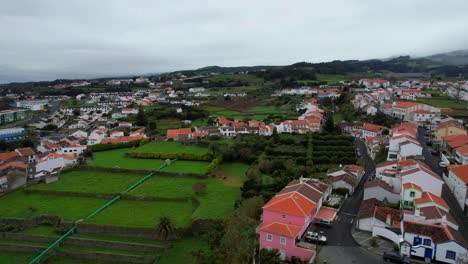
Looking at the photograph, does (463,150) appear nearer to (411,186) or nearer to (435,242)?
(411,186)

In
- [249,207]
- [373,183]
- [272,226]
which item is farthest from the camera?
[373,183]

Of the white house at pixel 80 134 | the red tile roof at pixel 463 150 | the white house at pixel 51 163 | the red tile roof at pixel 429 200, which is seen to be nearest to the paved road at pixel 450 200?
the red tile roof at pixel 429 200

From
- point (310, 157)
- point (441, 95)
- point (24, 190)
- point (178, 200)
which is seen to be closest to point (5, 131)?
point (24, 190)

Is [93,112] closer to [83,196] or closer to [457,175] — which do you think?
[83,196]

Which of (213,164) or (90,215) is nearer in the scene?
(90,215)

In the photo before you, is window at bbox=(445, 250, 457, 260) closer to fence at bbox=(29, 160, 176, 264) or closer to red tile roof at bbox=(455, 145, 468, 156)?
red tile roof at bbox=(455, 145, 468, 156)

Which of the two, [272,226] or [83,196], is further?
[83,196]

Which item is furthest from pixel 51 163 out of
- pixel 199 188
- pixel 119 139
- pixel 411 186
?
pixel 411 186
